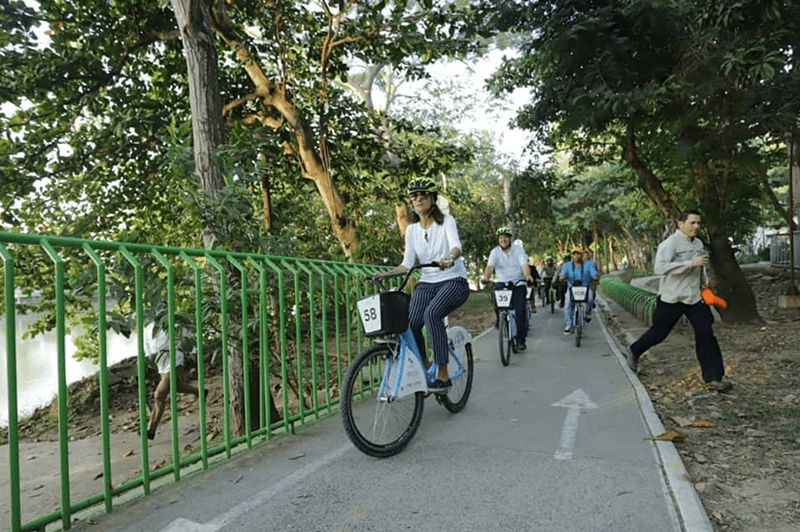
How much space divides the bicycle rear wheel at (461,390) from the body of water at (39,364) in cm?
243

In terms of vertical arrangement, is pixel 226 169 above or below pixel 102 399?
above

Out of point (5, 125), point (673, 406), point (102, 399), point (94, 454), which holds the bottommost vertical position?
point (94, 454)

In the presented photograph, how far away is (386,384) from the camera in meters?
3.88

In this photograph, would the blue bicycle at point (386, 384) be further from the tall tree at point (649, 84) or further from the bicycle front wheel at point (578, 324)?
the bicycle front wheel at point (578, 324)

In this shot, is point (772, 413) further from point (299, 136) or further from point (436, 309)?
point (299, 136)

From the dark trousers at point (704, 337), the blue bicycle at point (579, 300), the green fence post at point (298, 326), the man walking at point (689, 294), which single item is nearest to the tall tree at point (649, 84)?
the man walking at point (689, 294)

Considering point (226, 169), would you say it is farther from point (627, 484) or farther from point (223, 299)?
point (627, 484)

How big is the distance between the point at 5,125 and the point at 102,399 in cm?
729

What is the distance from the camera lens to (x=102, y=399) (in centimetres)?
291

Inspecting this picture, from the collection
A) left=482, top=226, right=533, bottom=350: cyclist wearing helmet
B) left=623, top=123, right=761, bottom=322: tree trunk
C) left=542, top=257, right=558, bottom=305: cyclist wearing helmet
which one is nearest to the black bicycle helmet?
left=482, top=226, right=533, bottom=350: cyclist wearing helmet

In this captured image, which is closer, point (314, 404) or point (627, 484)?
point (627, 484)

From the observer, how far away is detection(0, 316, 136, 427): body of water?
296cm

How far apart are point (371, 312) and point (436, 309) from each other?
2.04 feet

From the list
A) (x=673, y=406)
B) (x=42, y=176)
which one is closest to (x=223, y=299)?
(x=673, y=406)
